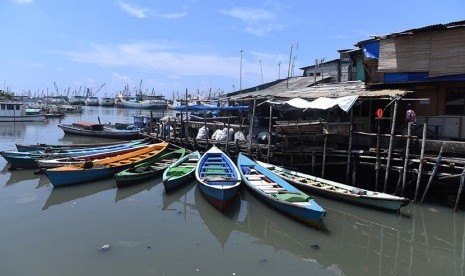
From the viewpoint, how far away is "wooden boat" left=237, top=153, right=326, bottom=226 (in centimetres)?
1076

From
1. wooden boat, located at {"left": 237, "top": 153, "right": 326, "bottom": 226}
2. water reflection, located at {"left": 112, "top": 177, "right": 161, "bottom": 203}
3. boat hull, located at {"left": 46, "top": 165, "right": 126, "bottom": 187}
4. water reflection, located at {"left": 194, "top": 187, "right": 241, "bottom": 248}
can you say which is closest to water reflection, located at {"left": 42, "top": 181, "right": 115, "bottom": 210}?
boat hull, located at {"left": 46, "top": 165, "right": 126, "bottom": 187}

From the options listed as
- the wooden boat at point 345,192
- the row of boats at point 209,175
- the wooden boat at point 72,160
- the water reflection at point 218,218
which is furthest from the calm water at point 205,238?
the wooden boat at point 72,160

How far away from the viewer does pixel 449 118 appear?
14234mm

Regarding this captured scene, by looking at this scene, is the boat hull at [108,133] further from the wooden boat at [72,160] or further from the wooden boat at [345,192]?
the wooden boat at [345,192]

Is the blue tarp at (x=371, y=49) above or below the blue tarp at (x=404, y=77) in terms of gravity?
above

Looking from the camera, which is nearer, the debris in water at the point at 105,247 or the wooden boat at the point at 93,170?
the debris in water at the point at 105,247

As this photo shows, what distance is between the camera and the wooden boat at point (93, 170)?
14812 mm

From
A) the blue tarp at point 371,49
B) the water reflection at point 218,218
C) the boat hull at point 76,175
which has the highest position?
the blue tarp at point 371,49

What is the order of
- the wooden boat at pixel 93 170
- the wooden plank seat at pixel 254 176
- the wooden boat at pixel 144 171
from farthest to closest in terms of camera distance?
the wooden boat at pixel 144 171, the wooden boat at pixel 93 170, the wooden plank seat at pixel 254 176

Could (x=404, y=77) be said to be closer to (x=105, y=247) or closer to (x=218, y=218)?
(x=218, y=218)

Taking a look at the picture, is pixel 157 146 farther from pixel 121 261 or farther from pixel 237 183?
pixel 121 261

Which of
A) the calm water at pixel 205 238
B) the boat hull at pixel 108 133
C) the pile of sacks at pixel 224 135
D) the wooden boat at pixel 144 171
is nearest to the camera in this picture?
the calm water at pixel 205 238

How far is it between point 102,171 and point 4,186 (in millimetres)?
3894

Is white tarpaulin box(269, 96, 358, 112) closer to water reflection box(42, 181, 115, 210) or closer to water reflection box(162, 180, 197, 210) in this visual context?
water reflection box(162, 180, 197, 210)
